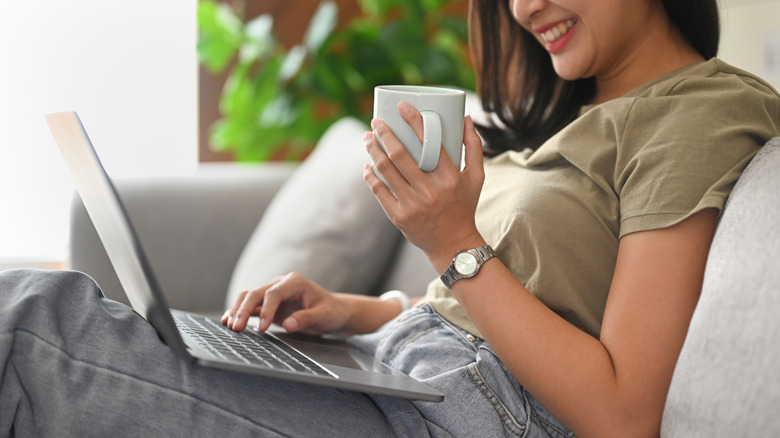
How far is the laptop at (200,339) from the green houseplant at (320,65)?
5.71 feet

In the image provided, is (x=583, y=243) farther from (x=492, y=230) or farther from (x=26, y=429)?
(x=26, y=429)

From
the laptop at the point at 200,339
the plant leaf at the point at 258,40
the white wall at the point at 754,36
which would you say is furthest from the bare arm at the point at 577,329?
the plant leaf at the point at 258,40

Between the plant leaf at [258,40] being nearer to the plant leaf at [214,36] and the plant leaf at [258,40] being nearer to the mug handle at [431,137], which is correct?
the plant leaf at [214,36]

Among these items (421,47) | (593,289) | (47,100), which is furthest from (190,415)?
(47,100)

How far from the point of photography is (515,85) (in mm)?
1336

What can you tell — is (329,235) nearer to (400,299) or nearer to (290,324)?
(400,299)

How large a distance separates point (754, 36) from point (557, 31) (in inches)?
19.5

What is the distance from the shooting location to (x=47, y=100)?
3062 mm

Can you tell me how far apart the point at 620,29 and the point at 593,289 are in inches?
14.0

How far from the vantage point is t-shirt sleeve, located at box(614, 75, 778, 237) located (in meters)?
0.81

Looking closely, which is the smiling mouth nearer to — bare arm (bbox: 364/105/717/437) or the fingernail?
bare arm (bbox: 364/105/717/437)

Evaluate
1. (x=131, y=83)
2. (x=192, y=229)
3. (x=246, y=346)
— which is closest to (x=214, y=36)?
(x=131, y=83)

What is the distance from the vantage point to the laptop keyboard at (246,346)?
0.79 meters

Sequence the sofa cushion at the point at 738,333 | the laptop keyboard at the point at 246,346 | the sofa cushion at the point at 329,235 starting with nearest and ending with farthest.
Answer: the sofa cushion at the point at 738,333
the laptop keyboard at the point at 246,346
the sofa cushion at the point at 329,235
